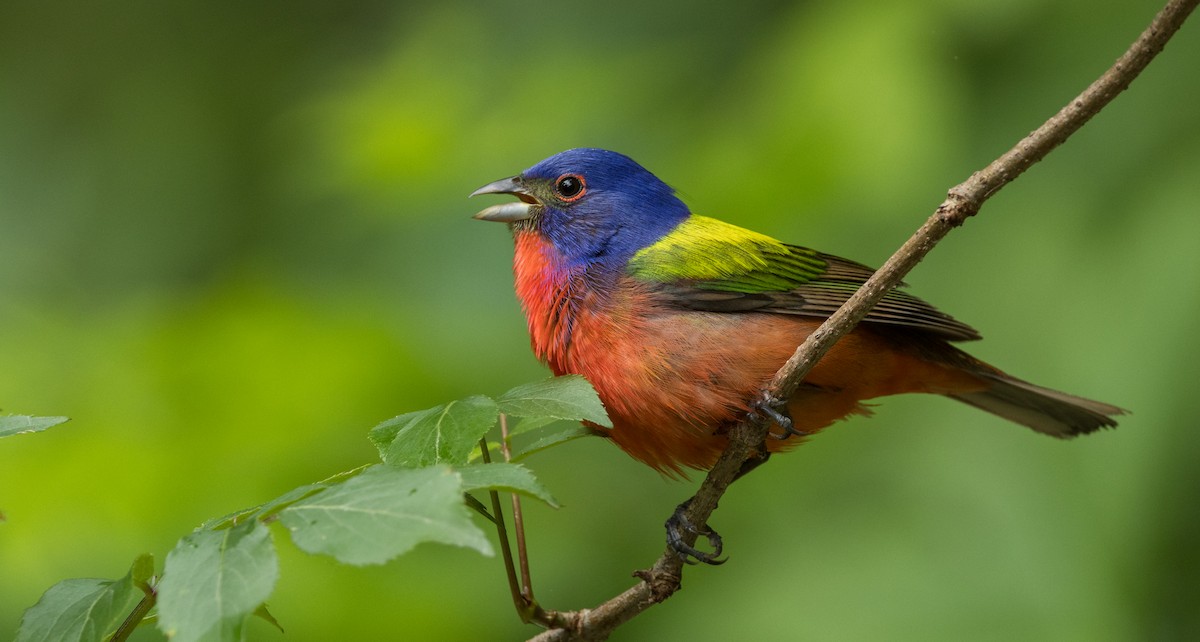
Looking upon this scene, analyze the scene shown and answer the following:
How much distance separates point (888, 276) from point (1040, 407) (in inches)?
87.3

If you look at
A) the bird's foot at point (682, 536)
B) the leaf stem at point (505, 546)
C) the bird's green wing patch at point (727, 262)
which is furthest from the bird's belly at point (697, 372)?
the leaf stem at point (505, 546)

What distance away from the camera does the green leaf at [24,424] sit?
88.2 inches

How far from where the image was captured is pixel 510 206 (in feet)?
15.5

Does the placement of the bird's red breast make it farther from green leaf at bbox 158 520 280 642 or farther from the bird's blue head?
green leaf at bbox 158 520 280 642

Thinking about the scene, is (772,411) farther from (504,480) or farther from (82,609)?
(82,609)

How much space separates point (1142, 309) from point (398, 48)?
4191 millimetres

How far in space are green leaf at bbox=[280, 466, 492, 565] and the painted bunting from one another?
5.64 feet

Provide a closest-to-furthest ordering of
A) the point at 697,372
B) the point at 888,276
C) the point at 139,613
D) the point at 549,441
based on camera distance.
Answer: the point at 139,613, the point at 888,276, the point at 549,441, the point at 697,372

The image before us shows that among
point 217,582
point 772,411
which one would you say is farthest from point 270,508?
point 772,411

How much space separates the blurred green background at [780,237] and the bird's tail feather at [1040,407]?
210 mm

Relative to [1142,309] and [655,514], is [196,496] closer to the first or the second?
[655,514]

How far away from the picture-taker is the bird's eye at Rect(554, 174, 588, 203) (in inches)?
187

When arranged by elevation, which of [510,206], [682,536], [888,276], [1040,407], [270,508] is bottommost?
[682,536]

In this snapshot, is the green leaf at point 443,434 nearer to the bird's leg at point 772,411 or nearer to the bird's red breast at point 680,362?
the bird's leg at point 772,411
